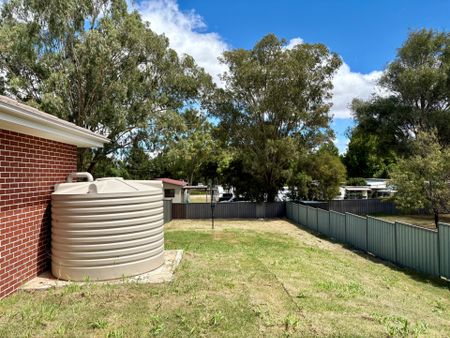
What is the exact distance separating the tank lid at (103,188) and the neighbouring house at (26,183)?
44cm

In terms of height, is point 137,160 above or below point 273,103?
below

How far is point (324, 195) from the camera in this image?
2159cm

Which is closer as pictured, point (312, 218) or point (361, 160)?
point (312, 218)

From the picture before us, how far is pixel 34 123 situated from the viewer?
4797 millimetres

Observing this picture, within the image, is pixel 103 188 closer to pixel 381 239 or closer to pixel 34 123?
pixel 34 123

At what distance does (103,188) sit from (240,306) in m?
3.17

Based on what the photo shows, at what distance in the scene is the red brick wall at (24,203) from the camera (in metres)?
4.81

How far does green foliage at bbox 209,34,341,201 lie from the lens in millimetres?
19719

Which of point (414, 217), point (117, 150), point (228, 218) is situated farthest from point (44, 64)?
point (414, 217)

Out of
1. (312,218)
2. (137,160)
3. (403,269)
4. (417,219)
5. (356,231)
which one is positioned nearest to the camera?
(403,269)

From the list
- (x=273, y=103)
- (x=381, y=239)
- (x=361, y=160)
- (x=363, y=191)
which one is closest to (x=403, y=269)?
(x=381, y=239)

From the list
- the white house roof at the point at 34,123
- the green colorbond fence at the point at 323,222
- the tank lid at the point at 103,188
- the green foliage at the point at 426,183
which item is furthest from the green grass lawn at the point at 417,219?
the white house roof at the point at 34,123

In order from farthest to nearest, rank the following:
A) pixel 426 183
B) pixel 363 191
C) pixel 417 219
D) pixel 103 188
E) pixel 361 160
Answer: pixel 361 160 < pixel 363 191 < pixel 417 219 < pixel 426 183 < pixel 103 188

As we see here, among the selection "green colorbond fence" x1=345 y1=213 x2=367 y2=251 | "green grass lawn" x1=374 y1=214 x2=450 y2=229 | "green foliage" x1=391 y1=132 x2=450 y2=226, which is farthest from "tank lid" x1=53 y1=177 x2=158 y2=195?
"green grass lawn" x1=374 y1=214 x2=450 y2=229
